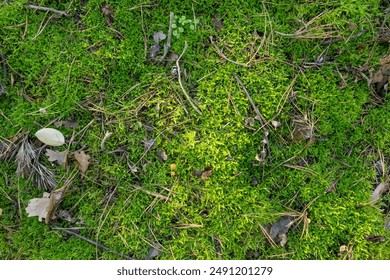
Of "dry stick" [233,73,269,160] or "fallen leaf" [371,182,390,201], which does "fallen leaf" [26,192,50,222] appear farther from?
"fallen leaf" [371,182,390,201]

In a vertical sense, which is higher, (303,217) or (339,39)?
(339,39)

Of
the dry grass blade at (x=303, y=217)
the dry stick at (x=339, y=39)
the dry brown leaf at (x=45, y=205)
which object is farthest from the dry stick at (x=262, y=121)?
the dry brown leaf at (x=45, y=205)

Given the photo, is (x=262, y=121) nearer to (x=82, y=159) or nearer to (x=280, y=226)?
(x=280, y=226)

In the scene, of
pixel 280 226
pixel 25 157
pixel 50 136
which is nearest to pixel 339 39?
pixel 280 226

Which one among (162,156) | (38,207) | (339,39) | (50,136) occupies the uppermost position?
(339,39)

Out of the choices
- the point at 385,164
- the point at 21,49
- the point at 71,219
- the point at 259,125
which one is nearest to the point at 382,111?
the point at 385,164

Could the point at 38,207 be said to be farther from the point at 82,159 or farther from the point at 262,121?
the point at 262,121

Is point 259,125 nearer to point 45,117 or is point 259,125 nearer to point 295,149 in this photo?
point 295,149
